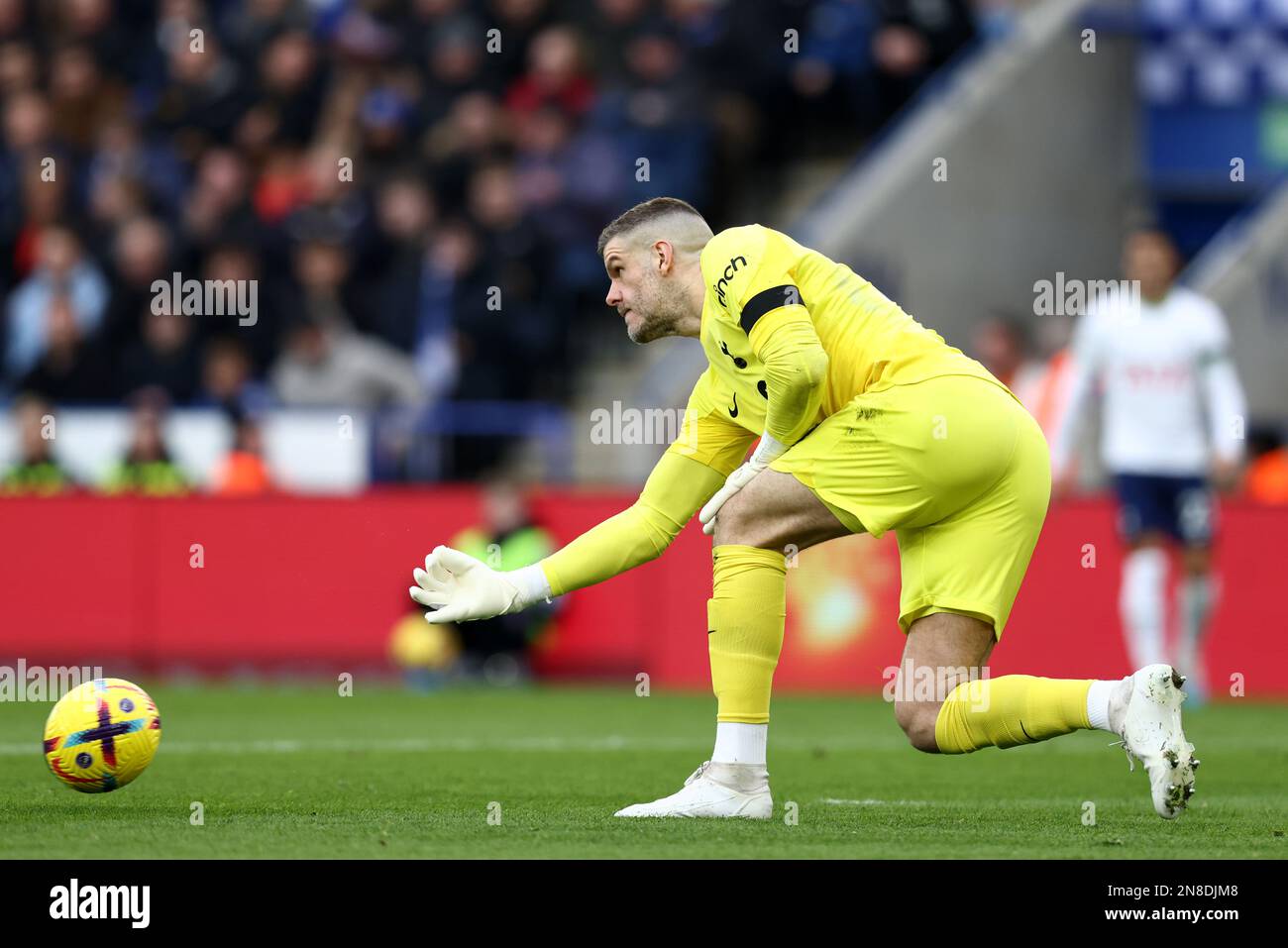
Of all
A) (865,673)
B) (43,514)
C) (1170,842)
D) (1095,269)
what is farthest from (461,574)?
(1095,269)

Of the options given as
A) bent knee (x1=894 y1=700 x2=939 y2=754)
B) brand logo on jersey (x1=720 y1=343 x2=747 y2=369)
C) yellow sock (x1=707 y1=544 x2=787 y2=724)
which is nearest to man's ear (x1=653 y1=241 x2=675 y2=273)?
brand logo on jersey (x1=720 y1=343 x2=747 y2=369)

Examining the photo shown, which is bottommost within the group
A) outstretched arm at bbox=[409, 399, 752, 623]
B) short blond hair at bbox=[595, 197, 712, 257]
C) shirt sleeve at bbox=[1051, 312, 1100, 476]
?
outstretched arm at bbox=[409, 399, 752, 623]

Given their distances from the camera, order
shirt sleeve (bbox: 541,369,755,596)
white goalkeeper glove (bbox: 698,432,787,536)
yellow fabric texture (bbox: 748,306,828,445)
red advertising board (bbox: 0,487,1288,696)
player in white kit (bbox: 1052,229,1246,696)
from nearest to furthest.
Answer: yellow fabric texture (bbox: 748,306,828,445), white goalkeeper glove (bbox: 698,432,787,536), shirt sleeve (bbox: 541,369,755,596), player in white kit (bbox: 1052,229,1246,696), red advertising board (bbox: 0,487,1288,696)

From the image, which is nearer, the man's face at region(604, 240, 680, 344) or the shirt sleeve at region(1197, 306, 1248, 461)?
the man's face at region(604, 240, 680, 344)

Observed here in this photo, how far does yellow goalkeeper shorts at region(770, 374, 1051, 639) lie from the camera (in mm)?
6488

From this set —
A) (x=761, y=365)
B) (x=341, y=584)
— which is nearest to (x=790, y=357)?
(x=761, y=365)

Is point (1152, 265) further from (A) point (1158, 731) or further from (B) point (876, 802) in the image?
(A) point (1158, 731)

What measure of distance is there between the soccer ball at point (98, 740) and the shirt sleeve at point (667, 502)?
147 centimetres

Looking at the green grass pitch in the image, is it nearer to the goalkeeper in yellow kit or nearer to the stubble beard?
the goalkeeper in yellow kit

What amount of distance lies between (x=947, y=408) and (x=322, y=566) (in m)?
8.72

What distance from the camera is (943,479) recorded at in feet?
21.3

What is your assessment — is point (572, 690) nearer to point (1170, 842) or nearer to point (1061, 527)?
point (1061, 527)

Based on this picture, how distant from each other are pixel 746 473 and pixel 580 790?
169 cm

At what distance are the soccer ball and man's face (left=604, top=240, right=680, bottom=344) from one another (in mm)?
2101
